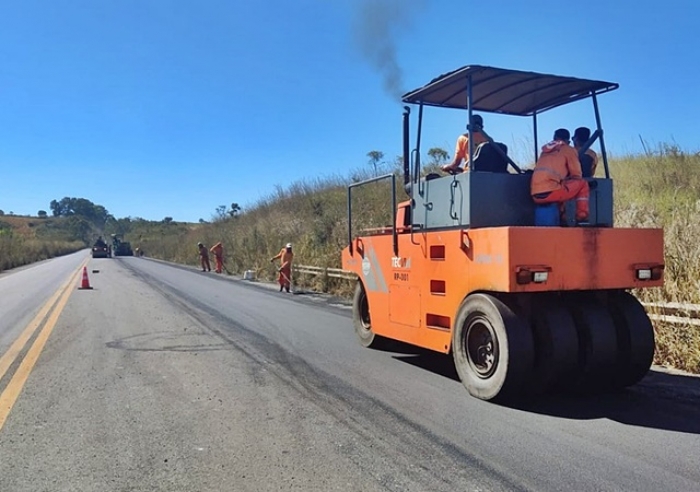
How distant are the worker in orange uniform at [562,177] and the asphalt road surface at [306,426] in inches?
78.7

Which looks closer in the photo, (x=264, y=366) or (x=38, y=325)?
(x=264, y=366)

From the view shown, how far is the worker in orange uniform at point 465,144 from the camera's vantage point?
680 centimetres

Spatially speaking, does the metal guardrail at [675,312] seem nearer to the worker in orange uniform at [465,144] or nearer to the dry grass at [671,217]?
the dry grass at [671,217]

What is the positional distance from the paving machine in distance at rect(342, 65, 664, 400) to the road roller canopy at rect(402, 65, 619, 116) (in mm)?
24

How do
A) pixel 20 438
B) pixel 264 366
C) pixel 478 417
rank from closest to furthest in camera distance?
1. pixel 20 438
2. pixel 478 417
3. pixel 264 366

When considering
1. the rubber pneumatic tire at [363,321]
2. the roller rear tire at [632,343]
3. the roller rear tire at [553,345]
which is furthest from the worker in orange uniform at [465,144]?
the rubber pneumatic tire at [363,321]

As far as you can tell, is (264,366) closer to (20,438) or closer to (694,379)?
(20,438)

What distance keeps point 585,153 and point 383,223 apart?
11585 millimetres

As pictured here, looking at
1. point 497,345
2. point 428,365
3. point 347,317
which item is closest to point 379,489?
point 497,345

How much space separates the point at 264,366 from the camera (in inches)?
299

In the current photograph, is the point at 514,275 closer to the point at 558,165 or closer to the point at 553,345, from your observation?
the point at 553,345

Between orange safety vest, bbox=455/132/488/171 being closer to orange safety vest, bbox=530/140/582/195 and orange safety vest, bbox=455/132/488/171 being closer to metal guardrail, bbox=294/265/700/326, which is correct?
orange safety vest, bbox=530/140/582/195

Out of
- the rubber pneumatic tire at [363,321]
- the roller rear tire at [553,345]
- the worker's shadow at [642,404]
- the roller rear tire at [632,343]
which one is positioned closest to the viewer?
the worker's shadow at [642,404]

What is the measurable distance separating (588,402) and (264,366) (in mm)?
3758
